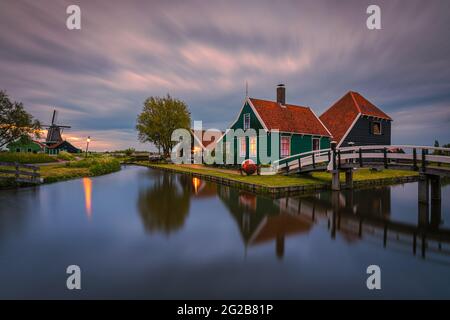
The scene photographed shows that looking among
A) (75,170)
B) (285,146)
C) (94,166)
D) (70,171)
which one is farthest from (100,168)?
(285,146)

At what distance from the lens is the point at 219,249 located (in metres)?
5.97

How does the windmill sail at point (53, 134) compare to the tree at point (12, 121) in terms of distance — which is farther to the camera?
the windmill sail at point (53, 134)

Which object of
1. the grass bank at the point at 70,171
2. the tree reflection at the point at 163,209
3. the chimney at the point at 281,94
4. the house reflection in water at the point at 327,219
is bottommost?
the house reflection in water at the point at 327,219

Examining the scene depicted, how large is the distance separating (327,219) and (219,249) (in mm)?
5233

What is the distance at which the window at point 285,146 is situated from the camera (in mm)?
22094

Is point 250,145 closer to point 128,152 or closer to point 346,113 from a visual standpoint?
point 346,113

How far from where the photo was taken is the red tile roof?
22.2 meters

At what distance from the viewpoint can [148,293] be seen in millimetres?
3982

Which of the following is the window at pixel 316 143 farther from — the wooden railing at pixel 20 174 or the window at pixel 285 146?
the wooden railing at pixel 20 174

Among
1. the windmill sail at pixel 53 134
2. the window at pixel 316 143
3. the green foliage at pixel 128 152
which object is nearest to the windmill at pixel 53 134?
the windmill sail at pixel 53 134

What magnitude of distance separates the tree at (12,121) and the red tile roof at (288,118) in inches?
761

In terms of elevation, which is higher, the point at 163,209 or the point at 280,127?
the point at 280,127
